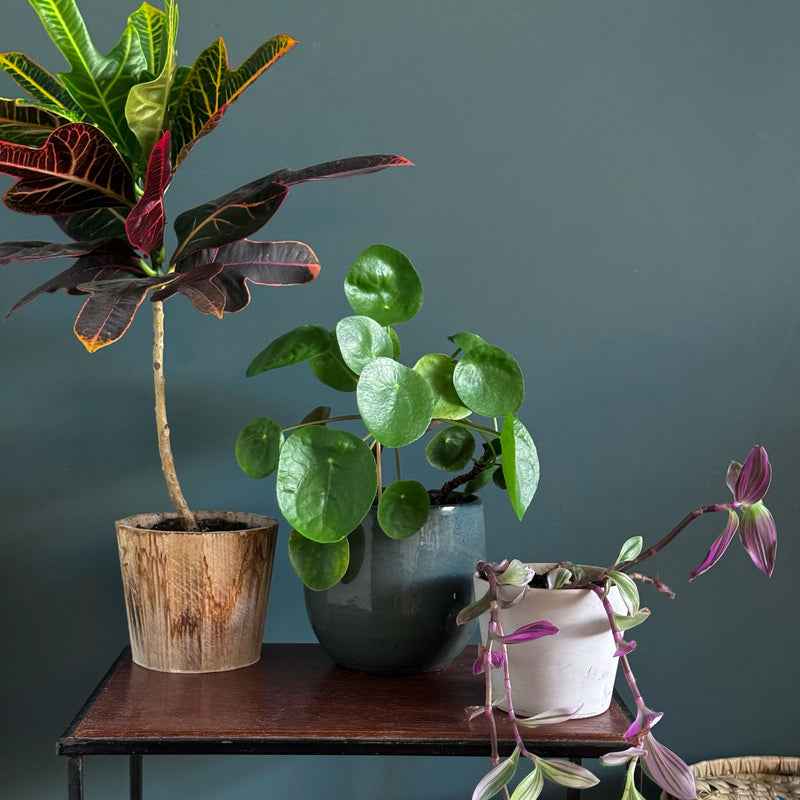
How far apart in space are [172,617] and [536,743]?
1.52 ft

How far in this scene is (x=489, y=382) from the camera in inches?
39.4

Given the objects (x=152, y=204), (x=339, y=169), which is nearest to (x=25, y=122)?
(x=152, y=204)

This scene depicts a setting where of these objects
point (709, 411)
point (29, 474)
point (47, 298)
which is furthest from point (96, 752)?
point (709, 411)

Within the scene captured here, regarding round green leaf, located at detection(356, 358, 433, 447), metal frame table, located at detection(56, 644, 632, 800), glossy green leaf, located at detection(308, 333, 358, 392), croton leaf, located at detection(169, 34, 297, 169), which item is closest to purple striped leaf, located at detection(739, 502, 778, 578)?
metal frame table, located at detection(56, 644, 632, 800)

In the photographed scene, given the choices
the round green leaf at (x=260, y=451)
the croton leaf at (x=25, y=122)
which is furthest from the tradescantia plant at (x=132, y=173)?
the round green leaf at (x=260, y=451)

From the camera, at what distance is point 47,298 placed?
1.35m

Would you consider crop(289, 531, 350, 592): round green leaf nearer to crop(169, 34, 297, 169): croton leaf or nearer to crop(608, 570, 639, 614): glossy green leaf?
crop(608, 570, 639, 614): glossy green leaf

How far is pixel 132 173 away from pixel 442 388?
1.50ft

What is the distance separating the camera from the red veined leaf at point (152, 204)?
90 cm

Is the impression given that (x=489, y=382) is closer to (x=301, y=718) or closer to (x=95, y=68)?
(x=301, y=718)

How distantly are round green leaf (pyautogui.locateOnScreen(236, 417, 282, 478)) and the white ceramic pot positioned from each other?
34 cm

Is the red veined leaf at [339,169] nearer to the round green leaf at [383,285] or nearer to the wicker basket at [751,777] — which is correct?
the round green leaf at [383,285]

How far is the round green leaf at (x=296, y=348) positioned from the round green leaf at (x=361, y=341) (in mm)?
98

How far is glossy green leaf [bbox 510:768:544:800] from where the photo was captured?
0.81 m
